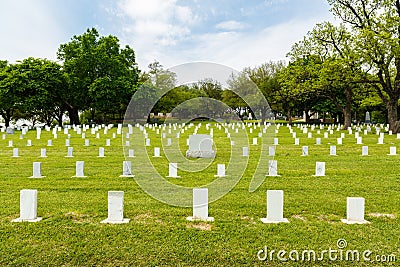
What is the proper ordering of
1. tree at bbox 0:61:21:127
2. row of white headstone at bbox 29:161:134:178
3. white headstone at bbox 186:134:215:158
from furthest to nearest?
tree at bbox 0:61:21:127 → white headstone at bbox 186:134:215:158 → row of white headstone at bbox 29:161:134:178

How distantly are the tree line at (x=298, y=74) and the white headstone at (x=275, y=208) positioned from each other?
416 inches

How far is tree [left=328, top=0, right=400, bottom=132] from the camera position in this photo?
24000 millimetres

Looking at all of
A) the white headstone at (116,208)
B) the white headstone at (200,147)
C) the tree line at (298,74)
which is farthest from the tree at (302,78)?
the white headstone at (116,208)

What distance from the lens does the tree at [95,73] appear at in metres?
39.4

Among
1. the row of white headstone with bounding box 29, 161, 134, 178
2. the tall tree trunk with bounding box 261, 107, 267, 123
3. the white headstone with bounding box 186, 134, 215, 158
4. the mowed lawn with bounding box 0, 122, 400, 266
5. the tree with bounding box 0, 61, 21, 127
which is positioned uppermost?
the tree with bounding box 0, 61, 21, 127

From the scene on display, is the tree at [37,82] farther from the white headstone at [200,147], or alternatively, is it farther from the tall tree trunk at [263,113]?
the white headstone at [200,147]

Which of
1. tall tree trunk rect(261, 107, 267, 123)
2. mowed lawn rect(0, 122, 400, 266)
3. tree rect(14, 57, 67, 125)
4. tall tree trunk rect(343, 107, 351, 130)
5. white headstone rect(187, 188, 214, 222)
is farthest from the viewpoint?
tree rect(14, 57, 67, 125)

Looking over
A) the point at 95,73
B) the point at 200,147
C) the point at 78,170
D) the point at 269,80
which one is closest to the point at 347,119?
the point at 269,80

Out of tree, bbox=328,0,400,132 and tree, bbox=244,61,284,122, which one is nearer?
tree, bbox=328,0,400,132

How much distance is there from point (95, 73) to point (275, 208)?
40.1 metres

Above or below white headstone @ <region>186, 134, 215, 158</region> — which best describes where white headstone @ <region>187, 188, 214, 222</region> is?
below

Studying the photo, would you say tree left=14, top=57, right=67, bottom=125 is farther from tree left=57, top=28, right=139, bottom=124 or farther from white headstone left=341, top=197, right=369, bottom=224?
white headstone left=341, top=197, right=369, bottom=224

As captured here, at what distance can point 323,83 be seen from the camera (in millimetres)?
28797

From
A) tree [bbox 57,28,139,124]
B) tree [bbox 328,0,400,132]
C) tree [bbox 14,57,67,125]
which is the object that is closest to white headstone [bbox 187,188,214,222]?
tree [bbox 328,0,400,132]
